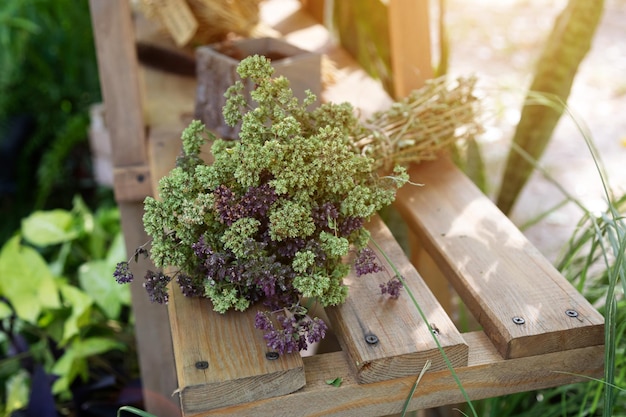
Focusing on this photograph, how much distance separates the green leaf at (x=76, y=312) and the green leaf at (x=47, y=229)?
0.28m

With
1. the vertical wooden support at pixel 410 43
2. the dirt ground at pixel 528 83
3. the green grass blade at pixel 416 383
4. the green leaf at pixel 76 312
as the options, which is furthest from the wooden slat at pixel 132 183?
the dirt ground at pixel 528 83

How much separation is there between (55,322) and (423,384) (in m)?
1.35

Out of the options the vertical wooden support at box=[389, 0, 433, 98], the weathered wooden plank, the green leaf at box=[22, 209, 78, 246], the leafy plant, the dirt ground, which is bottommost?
the leafy plant

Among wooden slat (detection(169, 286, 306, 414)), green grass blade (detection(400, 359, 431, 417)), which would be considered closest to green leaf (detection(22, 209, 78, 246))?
wooden slat (detection(169, 286, 306, 414))

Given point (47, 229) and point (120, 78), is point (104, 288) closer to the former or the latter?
point (47, 229)

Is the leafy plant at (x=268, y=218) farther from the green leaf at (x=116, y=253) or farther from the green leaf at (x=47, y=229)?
the green leaf at (x=47, y=229)

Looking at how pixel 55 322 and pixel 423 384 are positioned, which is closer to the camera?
pixel 423 384

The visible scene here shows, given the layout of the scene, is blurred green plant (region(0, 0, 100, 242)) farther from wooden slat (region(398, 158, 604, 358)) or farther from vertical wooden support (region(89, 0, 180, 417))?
wooden slat (region(398, 158, 604, 358))

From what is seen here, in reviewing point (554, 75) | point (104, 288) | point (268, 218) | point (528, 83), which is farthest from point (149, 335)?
point (528, 83)

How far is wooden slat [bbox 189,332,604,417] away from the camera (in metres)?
0.95

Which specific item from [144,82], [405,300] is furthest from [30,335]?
[405,300]

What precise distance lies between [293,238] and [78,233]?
156cm

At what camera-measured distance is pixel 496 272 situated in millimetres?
1110

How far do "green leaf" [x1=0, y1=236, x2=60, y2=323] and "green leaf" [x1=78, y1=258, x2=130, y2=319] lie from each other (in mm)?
120
